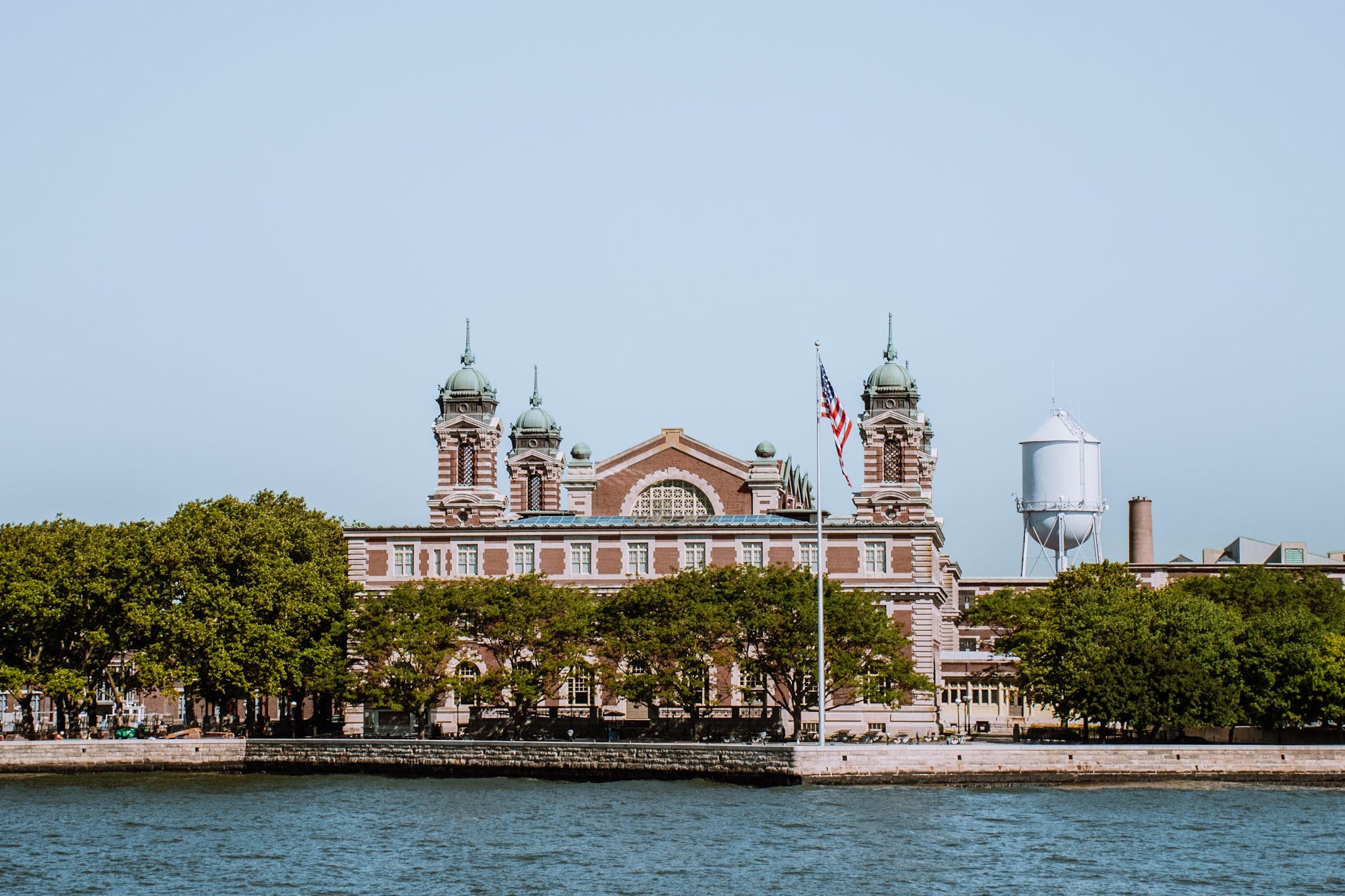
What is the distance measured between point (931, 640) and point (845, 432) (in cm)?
3296

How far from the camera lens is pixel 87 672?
309 feet

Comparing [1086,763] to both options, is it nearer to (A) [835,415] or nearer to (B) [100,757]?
(A) [835,415]

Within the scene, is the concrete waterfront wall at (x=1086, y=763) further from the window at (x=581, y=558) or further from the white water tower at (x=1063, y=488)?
the white water tower at (x=1063, y=488)

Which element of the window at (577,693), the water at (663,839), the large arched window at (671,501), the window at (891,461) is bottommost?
the water at (663,839)

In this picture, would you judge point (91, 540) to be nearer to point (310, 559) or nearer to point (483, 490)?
point (310, 559)

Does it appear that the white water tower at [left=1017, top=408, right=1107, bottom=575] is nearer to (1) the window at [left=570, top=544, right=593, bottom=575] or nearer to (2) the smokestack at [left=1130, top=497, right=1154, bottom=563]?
(2) the smokestack at [left=1130, top=497, right=1154, bottom=563]

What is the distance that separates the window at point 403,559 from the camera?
4259 inches

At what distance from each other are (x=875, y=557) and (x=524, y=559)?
2054cm

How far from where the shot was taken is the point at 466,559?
4267 inches

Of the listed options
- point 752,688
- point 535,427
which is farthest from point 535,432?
point 752,688

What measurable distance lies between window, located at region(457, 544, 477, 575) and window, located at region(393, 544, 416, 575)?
2.63m

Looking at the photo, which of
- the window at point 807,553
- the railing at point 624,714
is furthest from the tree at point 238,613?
the window at point 807,553

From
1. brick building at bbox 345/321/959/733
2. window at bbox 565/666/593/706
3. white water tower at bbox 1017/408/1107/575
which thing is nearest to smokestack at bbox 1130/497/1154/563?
white water tower at bbox 1017/408/1107/575

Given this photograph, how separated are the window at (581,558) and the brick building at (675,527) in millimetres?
55
